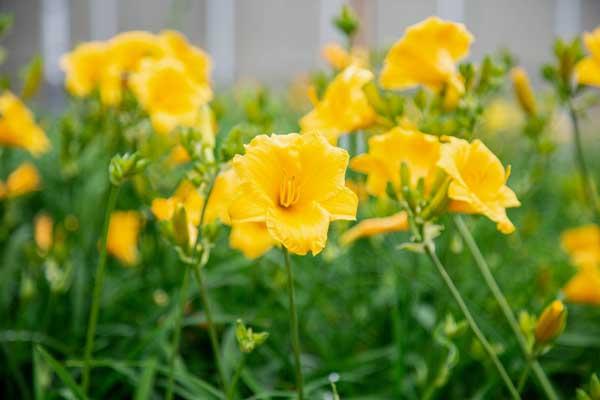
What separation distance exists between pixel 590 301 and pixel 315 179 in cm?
89

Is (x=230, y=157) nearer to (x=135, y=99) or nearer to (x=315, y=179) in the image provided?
(x=315, y=179)

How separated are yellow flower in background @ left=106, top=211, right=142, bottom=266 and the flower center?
907 mm

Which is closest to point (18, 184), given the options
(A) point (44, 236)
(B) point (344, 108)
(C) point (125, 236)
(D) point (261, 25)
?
(A) point (44, 236)

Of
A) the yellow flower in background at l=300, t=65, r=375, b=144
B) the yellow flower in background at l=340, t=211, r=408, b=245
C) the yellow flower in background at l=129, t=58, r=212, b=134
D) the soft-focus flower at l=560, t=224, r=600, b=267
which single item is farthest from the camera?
the soft-focus flower at l=560, t=224, r=600, b=267

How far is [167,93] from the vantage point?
1382mm

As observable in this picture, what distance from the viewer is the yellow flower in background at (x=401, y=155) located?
96 cm

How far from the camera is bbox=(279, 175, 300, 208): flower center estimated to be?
0.82 metres

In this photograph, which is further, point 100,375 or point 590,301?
point 590,301

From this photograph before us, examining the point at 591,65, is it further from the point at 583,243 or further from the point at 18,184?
the point at 18,184

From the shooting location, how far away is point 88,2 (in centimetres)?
1290

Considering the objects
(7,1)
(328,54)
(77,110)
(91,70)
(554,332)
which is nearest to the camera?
(554,332)

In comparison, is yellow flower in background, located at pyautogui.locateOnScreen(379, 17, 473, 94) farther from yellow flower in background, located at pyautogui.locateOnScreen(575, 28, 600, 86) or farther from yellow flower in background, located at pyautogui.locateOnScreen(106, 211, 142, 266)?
yellow flower in background, located at pyautogui.locateOnScreen(106, 211, 142, 266)

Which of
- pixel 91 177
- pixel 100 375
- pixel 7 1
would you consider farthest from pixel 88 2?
pixel 100 375

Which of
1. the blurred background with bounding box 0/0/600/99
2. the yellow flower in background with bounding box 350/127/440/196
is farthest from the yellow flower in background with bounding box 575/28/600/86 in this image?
the blurred background with bounding box 0/0/600/99
